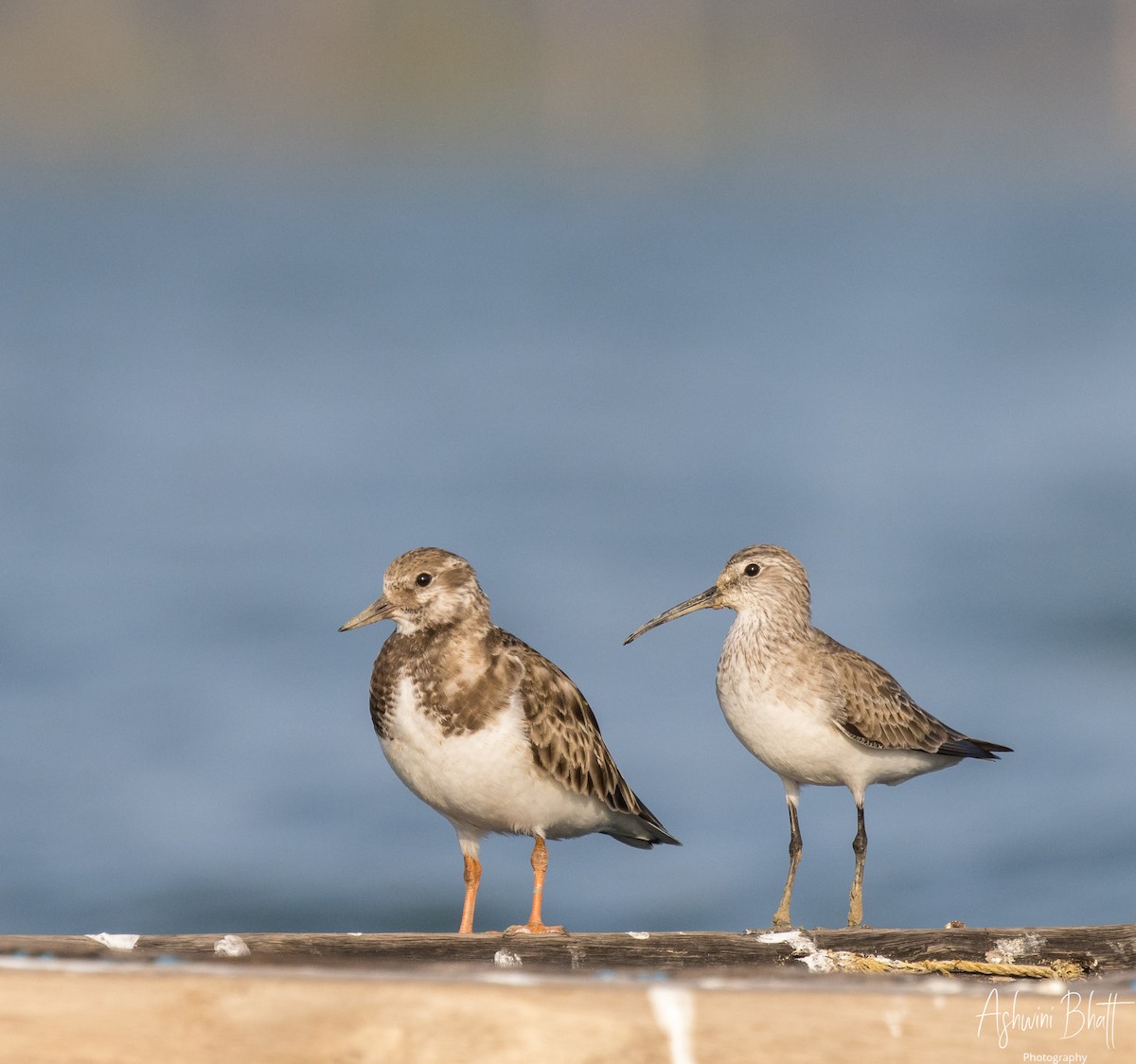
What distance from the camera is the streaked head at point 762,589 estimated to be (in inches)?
384

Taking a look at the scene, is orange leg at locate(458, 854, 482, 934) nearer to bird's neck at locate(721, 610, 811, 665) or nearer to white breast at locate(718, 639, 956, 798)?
white breast at locate(718, 639, 956, 798)

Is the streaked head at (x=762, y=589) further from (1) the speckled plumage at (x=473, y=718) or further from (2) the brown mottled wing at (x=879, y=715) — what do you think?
(1) the speckled plumage at (x=473, y=718)

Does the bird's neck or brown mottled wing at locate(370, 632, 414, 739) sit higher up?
the bird's neck

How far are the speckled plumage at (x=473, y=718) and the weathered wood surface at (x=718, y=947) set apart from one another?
105 centimetres

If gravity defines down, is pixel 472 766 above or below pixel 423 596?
below

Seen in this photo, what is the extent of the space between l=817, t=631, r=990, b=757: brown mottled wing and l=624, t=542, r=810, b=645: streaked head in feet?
0.90

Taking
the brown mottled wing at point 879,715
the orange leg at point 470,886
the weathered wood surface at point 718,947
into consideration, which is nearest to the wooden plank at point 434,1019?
the weathered wood surface at point 718,947

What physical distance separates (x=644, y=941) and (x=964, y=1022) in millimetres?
2335

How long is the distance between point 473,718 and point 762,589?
221 centimetres

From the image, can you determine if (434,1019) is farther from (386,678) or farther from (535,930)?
(386,678)

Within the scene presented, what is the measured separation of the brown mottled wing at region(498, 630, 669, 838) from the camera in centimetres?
867

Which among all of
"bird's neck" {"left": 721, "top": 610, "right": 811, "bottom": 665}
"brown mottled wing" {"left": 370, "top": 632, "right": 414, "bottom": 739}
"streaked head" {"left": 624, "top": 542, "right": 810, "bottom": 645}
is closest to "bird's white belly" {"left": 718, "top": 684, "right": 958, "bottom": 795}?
"bird's neck" {"left": 721, "top": 610, "right": 811, "bottom": 665}

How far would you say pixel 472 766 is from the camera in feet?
27.6

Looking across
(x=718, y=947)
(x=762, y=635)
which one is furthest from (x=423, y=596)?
(x=718, y=947)
